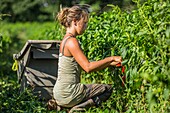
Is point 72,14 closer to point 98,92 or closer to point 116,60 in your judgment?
point 116,60

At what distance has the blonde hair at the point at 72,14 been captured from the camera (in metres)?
6.53

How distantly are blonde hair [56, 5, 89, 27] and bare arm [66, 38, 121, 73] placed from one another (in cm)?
28

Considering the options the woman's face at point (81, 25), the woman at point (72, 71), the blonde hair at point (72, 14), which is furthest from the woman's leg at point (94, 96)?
the blonde hair at point (72, 14)

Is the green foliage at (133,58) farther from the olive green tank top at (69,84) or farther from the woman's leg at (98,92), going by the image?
the olive green tank top at (69,84)

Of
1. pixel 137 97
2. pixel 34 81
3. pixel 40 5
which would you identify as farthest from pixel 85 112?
pixel 40 5

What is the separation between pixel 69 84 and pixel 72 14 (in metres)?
0.77

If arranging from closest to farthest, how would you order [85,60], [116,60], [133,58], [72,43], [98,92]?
[133,58] < [116,60] < [85,60] < [72,43] < [98,92]

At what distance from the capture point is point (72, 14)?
6.56m

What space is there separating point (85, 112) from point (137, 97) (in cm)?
87

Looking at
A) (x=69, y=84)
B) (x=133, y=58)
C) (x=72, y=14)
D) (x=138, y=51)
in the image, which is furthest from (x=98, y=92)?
(x=138, y=51)

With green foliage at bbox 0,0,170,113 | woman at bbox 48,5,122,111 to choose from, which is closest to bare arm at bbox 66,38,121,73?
woman at bbox 48,5,122,111

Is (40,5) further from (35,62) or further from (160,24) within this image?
(160,24)

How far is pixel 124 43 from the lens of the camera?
6445 mm

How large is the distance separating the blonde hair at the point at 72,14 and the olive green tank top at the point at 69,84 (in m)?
0.37
